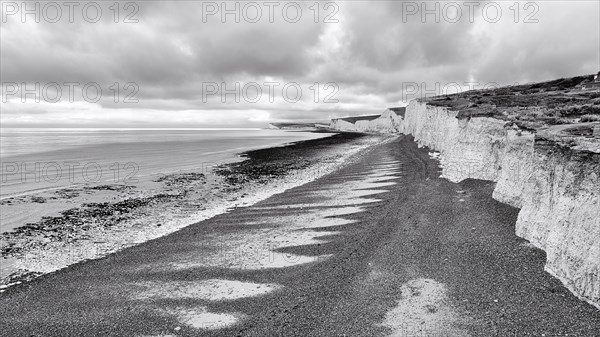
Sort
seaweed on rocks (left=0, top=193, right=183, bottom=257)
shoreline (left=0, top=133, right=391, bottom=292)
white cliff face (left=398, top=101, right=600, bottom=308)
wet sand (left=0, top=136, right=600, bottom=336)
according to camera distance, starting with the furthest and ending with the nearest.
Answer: seaweed on rocks (left=0, top=193, right=183, bottom=257) → shoreline (left=0, top=133, right=391, bottom=292) → wet sand (left=0, top=136, right=600, bottom=336) → white cliff face (left=398, top=101, right=600, bottom=308)

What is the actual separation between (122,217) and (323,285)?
1315 centimetres

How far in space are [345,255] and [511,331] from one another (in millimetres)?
5140

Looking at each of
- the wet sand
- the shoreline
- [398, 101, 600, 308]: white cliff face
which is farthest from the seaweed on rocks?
[398, 101, 600, 308]: white cliff face

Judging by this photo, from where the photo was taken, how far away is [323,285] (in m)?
9.03

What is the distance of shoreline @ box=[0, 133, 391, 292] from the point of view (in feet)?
40.7

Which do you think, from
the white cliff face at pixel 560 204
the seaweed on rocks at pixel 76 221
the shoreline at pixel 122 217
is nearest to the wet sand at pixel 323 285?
the white cliff face at pixel 560 204

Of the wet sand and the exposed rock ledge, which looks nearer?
the exposed rock ledge

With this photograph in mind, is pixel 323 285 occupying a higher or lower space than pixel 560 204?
lower

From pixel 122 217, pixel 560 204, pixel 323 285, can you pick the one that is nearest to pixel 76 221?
pixel 122 217

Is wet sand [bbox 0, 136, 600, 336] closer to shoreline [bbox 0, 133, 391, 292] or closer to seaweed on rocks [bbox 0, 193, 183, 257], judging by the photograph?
shoreline [bbox 0, 133, 391, 292]

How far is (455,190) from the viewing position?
1805 centimetres

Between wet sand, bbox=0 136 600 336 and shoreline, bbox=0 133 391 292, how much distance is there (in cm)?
134

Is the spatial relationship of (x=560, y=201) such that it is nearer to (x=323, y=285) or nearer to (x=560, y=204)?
(x=560, y=204)

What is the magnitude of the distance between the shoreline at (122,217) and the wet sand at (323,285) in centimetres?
134
